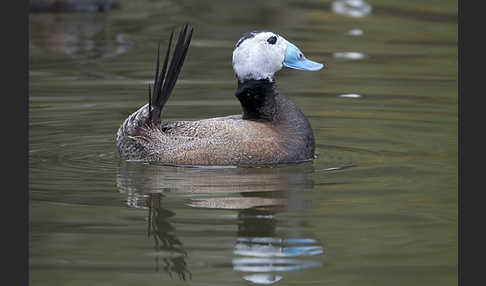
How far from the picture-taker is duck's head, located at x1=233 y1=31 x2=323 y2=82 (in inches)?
285

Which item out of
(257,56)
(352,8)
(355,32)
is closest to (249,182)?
(257,56)

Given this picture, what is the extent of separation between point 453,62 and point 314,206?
591 centimetres

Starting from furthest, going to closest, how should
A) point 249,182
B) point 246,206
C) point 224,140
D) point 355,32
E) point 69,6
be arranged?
point 69,6, point 355,32, point 224,140, point 249,182, point 246,206

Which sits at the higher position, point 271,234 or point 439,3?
point 439,3

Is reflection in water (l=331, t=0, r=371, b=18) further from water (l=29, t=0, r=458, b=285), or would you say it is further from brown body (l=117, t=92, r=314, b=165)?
brown body (l=117, t=92, r=314, b=165)

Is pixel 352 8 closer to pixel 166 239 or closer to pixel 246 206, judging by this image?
pixel 246 206

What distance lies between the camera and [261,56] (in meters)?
7.30

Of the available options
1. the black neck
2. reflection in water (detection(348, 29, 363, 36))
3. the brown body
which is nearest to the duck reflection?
the brown body

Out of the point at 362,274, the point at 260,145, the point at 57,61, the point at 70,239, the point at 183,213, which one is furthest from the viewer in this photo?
the point at 57,61

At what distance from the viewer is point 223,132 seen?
7242 millimetres

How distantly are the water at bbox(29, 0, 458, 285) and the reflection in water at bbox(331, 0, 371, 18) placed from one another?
2527mm

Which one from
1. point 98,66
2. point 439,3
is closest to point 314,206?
point 98,66

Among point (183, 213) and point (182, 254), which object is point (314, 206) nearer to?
point (183, 213)

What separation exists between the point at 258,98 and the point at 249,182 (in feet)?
2.76
